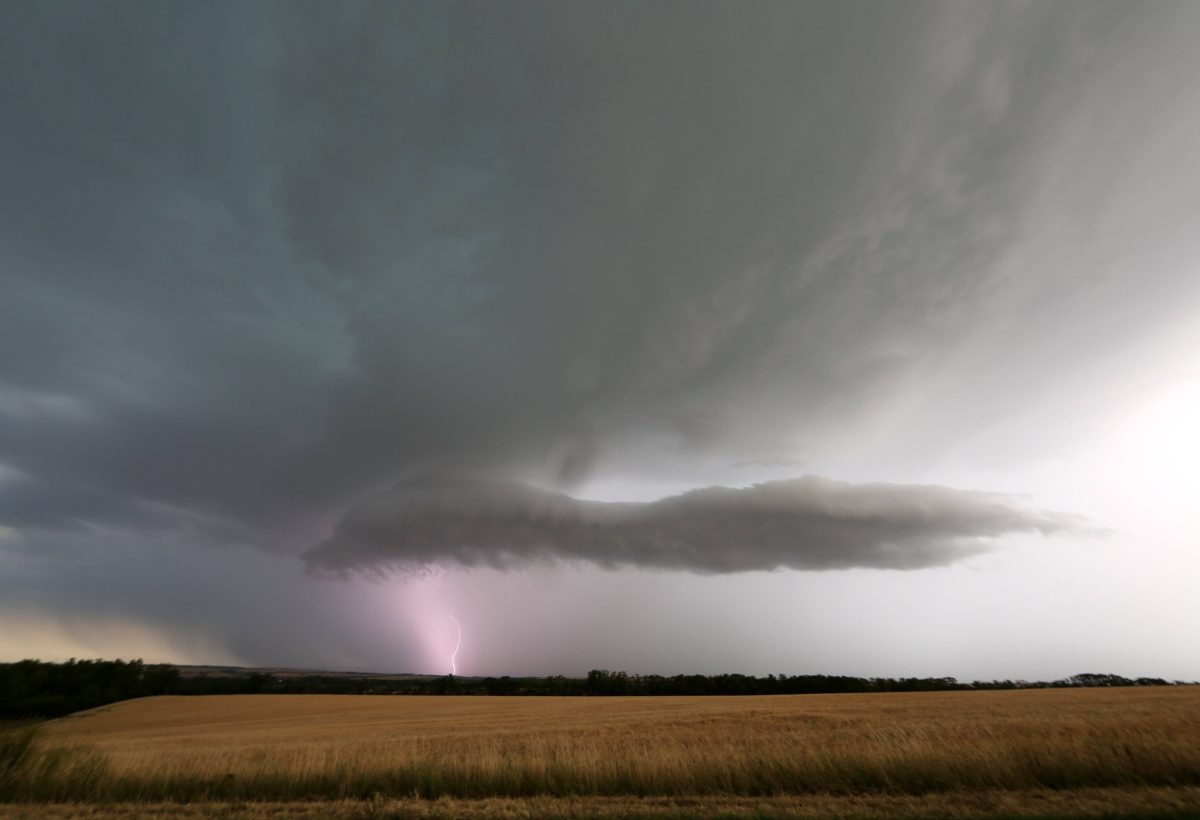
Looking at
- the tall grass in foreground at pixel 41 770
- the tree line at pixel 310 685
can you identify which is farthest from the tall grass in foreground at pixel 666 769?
the tree line at pixel 310 685

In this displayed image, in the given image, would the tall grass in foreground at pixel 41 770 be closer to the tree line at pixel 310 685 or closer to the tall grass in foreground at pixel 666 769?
the tall grass in foreground at pixel 666 769

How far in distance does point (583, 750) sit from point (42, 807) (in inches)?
586

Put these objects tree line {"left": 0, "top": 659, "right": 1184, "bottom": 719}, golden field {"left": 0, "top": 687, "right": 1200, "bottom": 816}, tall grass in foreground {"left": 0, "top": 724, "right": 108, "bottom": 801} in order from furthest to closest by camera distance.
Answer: tree line {"left": 0, "top": 659, "right": 1184, "bottom": 719}, tall grass in foreground {"left": 0, "top": 724, "right": 108, "bottom": 801}, golden field {"left": 0, "top": 687, "right": 1200, "bottom": 816}

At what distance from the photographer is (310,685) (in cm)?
15938

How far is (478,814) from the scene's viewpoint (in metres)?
13.6

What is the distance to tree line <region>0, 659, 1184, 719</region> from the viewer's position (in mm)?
94125

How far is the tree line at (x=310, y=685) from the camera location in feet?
309

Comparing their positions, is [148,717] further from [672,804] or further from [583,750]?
[672,804]

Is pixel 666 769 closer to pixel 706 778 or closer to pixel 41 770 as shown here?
pixel 706 778

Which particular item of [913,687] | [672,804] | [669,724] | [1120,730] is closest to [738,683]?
[913,687]

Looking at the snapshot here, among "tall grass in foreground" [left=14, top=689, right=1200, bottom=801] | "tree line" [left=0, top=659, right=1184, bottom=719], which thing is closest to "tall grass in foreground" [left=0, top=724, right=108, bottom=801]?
"tall grass in foreground" [left=14, top=689, right=1200, bottom=801]

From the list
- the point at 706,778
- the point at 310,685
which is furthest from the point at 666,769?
the point at 310,685

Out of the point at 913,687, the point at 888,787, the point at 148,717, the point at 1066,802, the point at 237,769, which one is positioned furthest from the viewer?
the point at 913,687

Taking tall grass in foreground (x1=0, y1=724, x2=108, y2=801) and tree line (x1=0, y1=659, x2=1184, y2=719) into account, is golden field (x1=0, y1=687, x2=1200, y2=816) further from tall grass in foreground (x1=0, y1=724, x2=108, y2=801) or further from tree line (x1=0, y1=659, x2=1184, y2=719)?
tree line (x1=0, y1=659, x2=1184, y2=719)
